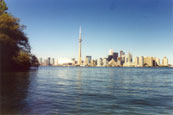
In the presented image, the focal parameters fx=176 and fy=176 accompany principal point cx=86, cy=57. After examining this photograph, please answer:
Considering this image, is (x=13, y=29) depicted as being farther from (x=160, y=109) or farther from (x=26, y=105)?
(x=160, y=109)

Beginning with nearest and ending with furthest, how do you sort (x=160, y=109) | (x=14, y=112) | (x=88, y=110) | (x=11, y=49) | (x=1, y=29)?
(x=14, y=112), (x=88, y=110), (x=160, y=109), (x=1, y=29), (x=11, y=49)

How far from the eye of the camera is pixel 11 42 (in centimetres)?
4581

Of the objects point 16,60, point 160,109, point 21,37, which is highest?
point 21,37

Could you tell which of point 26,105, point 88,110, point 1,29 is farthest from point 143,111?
point 1,29

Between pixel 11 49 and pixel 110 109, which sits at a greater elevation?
pixel 11 49

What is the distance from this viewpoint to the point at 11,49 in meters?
48.7

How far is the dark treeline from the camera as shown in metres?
43.8

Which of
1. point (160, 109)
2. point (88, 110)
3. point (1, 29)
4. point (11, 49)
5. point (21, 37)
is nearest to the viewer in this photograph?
point (88, 110)

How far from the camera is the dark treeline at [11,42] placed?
144 feet

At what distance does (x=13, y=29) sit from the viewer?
46.9m

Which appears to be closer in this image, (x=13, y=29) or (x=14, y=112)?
(x=14, y=112)

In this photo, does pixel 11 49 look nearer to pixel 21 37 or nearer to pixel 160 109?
pixel 21 37

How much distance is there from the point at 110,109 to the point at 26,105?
17.8 ft

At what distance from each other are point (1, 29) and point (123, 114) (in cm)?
4283
